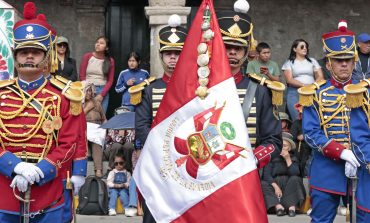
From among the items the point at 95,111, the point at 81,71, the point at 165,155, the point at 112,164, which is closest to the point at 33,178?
the point at 165,155

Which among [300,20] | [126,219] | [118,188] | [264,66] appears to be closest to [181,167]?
[126,219]

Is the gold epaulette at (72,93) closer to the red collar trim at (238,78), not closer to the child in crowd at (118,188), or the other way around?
Result: the red collar trim at (238,78)

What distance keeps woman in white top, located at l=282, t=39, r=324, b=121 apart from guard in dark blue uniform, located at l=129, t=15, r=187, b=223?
5.89m

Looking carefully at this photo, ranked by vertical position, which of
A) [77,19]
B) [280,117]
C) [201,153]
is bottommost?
[280,117]

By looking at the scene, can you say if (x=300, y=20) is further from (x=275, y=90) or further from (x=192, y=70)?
(x=192, y=70)

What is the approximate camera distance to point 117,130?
40.8 ft

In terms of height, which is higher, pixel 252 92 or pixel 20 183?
pixel 252 92

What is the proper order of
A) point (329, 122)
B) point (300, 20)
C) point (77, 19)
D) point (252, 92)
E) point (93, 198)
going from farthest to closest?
1. point (300, 20)
2. point (77, 19)
3. point (93, 198)
4. point (329, 122)
5. point (252, 92)

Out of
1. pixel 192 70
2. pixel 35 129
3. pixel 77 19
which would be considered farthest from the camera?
pixel 77 19

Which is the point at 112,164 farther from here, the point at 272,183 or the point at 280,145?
the point at 280,145

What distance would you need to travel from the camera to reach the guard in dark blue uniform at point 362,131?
24.6 feet

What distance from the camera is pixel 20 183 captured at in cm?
696

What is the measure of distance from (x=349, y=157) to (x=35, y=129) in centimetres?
265

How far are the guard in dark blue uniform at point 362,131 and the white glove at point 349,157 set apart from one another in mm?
548
